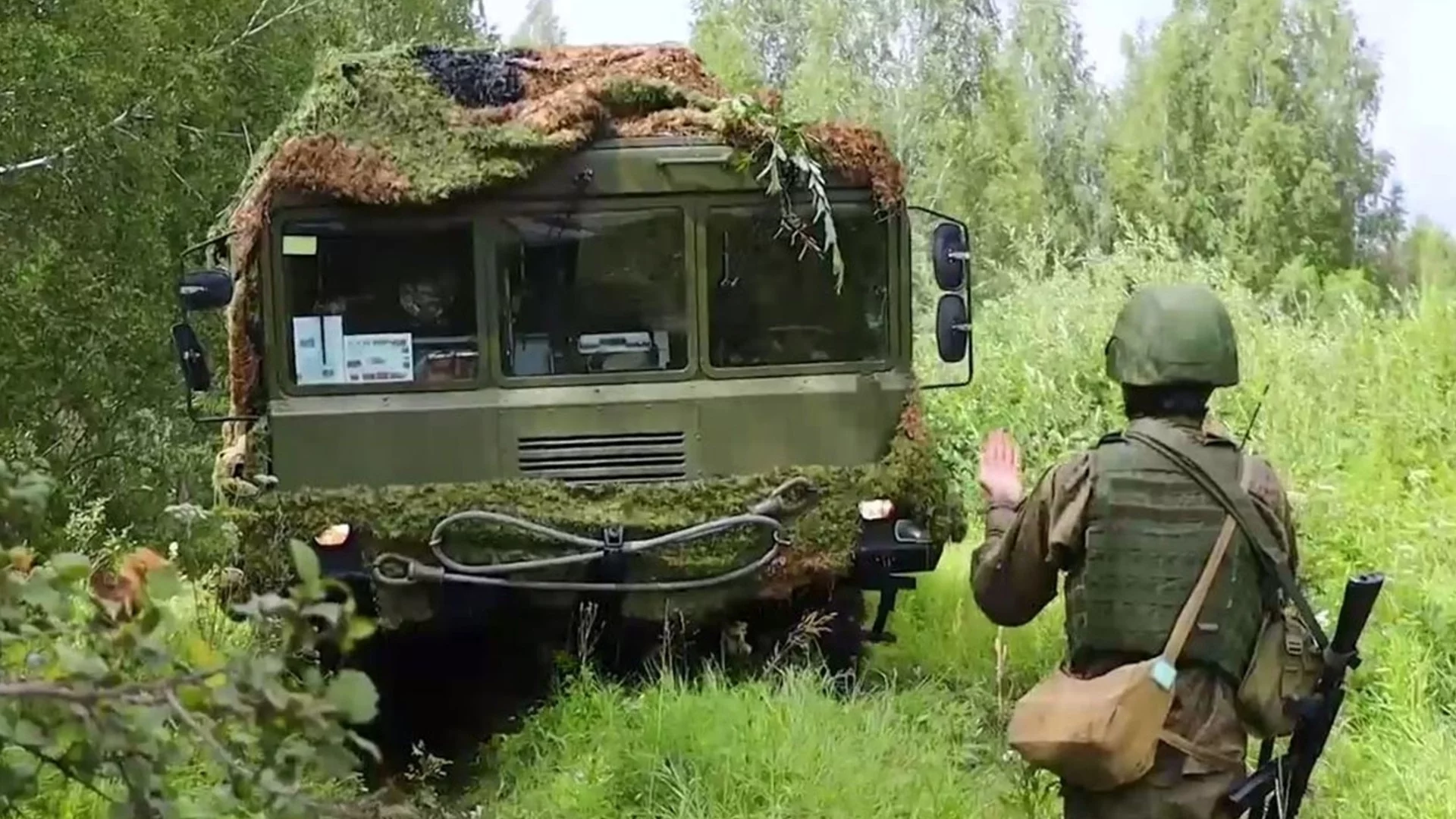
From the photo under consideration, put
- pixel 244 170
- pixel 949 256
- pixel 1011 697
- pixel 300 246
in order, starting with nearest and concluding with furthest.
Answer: pixel 300 246
pixel 949 256
pixel 1011 697
pixel 244 170

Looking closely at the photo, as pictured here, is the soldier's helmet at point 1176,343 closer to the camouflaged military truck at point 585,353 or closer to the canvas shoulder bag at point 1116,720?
the canvas shoulder bag at point 1116,720

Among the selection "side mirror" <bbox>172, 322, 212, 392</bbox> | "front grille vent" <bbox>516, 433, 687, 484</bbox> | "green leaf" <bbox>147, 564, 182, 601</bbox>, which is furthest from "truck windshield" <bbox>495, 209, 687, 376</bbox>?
"green leaf" <bbox>147, 564, 182, 601</bbox>

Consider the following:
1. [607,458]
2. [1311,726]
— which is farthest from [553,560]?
[1311,726]

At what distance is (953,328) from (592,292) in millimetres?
1434

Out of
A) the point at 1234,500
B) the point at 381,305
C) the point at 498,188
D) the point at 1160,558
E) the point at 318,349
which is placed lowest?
the point at 1160,558

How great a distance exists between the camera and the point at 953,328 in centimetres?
711

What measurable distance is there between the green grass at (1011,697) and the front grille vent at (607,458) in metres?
0.82

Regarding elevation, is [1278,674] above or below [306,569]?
below

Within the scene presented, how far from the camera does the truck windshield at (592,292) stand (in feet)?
22.7

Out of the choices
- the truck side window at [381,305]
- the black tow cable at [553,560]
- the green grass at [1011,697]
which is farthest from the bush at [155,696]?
the truck side window at [381,305]

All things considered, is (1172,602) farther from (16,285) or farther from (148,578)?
(16,285)

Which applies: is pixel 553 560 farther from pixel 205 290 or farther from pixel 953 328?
pixel 953 328

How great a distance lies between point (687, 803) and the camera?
522 centimetres

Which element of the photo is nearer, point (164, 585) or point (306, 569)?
point (306, 569)
